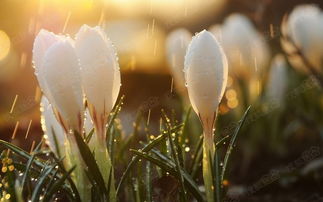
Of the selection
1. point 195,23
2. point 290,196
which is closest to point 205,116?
point 290,196

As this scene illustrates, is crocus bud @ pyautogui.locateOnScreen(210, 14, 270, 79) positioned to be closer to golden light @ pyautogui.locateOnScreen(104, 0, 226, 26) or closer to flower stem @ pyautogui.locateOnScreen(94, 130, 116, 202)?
flower stem @ pyautogui.locateOnScreen(94, 130, 116, 202)

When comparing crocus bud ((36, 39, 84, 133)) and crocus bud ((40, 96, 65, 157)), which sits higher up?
crocus bud ((36, 39, 84, 133))

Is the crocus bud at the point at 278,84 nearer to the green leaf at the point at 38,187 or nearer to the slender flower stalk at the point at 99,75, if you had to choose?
the slender flower stalk at the point at 99,75

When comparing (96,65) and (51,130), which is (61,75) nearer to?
(96,65)

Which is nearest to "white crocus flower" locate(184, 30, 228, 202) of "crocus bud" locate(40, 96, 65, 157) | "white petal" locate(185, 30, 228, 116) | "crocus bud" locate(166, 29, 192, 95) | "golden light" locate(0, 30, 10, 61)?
"white petal" locate(185, 30, 228, 116)

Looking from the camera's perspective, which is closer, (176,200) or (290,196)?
(176,200)

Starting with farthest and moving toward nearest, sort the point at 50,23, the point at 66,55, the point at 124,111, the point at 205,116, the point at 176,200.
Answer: the point at 50,23
the point at 124,111
the point at 176,200
the point at 205,116
the point at 66,55

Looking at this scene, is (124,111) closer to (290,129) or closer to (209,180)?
(290,129)

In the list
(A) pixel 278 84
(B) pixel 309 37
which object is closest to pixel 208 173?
(B) pixel 309 37
